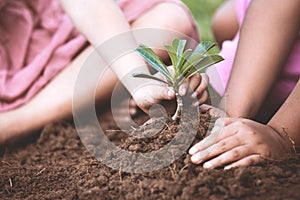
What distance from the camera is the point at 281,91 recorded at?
175 centimetres

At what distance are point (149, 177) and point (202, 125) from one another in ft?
0.64

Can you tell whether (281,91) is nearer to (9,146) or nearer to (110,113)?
(110,113)

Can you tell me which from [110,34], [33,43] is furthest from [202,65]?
[33,43]

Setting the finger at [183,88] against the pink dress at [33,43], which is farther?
the pink dress at [33,43]

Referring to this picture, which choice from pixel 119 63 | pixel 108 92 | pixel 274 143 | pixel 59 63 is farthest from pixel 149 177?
pixel 59 63

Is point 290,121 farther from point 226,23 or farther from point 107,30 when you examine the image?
point 226,23

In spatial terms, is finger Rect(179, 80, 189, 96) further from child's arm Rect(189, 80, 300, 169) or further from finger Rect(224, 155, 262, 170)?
finger Rect(224, 155, 262, 170)

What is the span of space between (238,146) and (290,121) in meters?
0.21

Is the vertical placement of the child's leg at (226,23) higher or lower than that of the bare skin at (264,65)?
lower

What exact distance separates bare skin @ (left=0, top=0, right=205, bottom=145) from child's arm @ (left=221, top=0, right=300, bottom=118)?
44 centimetres

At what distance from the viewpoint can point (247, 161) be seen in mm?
1223

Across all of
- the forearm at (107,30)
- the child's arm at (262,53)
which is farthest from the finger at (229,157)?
the forearm at (107,30)

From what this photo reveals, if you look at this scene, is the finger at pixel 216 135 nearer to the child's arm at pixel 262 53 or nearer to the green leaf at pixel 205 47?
the green leaf at pixel 205 47

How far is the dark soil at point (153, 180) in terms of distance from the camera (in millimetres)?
1103
